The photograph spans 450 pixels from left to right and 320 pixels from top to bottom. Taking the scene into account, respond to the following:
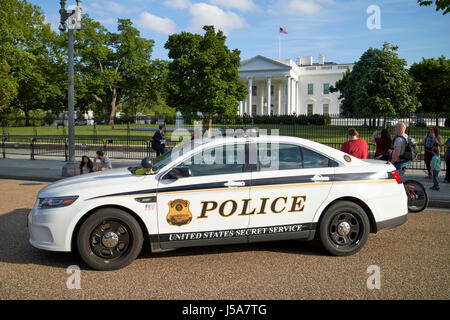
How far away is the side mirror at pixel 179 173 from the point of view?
459 cm

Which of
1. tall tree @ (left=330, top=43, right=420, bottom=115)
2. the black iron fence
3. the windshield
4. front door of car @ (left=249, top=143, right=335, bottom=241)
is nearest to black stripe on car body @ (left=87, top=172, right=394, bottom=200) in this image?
front door of car @ (left=249, top=143, right=335, bottom=241)

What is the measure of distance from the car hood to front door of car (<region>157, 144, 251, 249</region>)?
9.7 inches

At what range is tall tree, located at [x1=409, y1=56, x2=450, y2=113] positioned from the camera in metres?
53.6

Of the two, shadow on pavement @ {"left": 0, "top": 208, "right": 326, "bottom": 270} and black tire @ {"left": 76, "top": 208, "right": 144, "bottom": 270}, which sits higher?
black tire @ {"left": 76, "top": 208, "right": 144, "bottom": 270}

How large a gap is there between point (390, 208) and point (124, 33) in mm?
63290

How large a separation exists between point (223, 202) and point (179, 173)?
0.67 meters

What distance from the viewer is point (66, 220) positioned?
Result: 443cm

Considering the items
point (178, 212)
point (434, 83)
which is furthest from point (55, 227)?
point (434, 83)

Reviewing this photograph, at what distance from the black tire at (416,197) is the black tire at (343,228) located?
3.32 metres

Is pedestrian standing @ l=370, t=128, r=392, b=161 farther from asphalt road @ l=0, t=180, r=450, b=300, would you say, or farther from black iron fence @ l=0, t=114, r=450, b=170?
black iron fence @ l=0, t=114, r=450, b=170

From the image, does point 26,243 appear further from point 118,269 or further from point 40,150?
point 40,150

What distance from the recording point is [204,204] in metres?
4.69

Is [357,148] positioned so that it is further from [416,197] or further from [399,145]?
[416,197]

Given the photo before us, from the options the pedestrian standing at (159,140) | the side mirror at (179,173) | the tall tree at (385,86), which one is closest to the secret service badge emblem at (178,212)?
the side mirror at (179,173)
